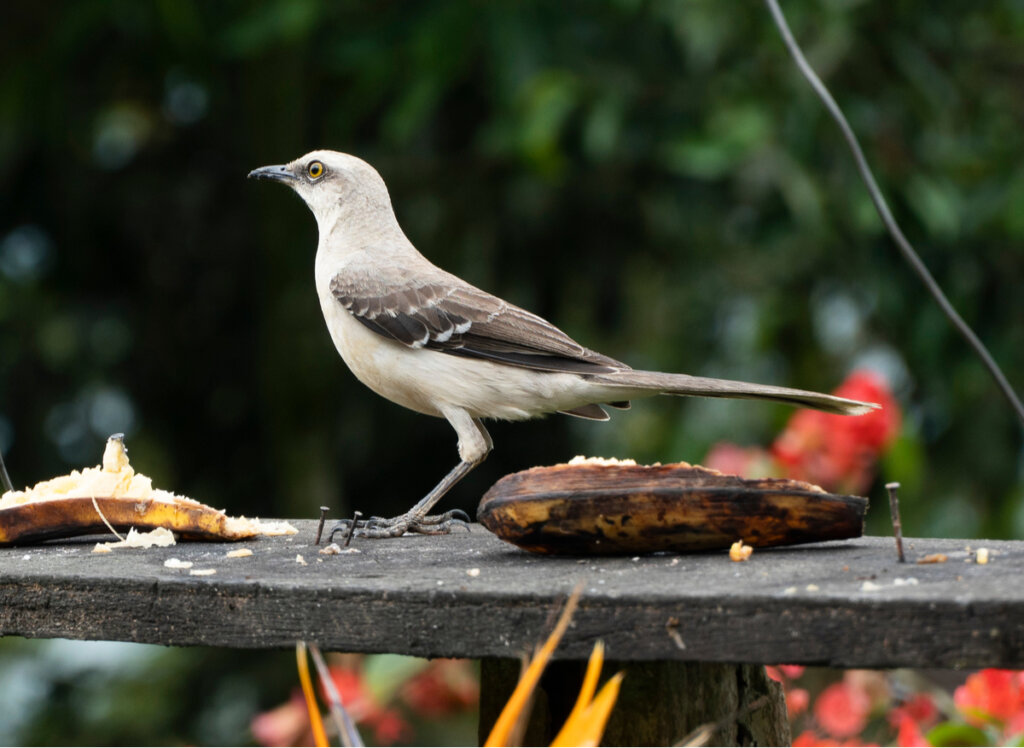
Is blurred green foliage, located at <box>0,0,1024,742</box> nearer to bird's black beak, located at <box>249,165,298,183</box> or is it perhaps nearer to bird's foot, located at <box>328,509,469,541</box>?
bird's black beak, located at <box>249,165,298,183</box>

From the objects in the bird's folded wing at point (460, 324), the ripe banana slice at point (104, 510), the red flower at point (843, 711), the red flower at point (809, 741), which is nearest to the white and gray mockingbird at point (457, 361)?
the bird's folded wing at point (460, 324)

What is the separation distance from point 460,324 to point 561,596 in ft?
5.77

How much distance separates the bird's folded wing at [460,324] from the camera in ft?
11.7

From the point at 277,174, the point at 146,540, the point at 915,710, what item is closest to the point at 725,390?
the point at 915,710

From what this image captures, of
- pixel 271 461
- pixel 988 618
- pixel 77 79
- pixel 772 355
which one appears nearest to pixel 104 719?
pixel 271 461

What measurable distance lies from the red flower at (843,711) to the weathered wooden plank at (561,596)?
1.23 metres

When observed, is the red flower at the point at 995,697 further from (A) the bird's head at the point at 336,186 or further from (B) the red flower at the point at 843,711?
(A) the bird's head at the point at 336,186

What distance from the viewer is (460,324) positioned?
365cm

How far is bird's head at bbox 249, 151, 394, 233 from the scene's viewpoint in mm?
4234

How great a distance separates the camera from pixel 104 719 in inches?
320

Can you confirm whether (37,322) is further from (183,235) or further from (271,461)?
(271,461)

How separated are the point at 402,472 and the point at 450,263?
72.7 inches

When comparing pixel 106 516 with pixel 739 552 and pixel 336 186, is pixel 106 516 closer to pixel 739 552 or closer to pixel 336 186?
pixel 739 552

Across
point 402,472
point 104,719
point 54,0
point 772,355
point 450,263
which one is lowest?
point 104,719
